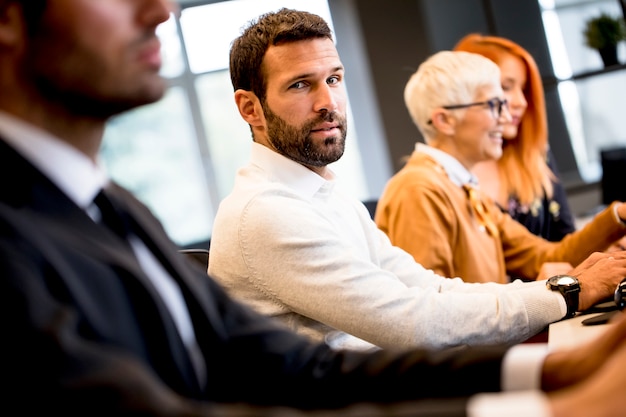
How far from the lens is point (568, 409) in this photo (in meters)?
0.74

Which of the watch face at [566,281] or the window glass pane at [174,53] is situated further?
the window glass pane at [174,53]

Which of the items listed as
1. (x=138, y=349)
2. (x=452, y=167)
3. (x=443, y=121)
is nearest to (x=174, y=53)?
(x=443, y=121)

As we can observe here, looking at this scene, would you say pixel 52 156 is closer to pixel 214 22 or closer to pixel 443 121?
pixel 443 121

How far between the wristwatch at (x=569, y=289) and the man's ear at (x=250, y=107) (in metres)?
0.85

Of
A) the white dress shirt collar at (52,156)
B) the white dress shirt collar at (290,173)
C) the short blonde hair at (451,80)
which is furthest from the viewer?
the short blonde hair at (451,80)

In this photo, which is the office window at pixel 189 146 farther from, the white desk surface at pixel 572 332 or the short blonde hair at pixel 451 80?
the white desk surface at pixel 572 332

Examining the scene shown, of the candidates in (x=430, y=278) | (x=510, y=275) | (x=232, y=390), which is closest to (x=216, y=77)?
(x=510, y=275)

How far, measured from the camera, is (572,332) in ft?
5.52

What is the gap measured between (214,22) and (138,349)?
28.5 ft

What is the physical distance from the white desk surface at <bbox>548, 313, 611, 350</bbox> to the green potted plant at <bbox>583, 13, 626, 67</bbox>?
504 cm

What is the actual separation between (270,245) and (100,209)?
864 mm

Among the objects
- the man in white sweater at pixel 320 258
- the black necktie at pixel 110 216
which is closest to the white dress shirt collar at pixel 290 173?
the man in white sweater at pixel 320 258

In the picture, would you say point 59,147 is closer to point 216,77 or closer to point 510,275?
point 510,275

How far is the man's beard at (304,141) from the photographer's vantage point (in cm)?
229
